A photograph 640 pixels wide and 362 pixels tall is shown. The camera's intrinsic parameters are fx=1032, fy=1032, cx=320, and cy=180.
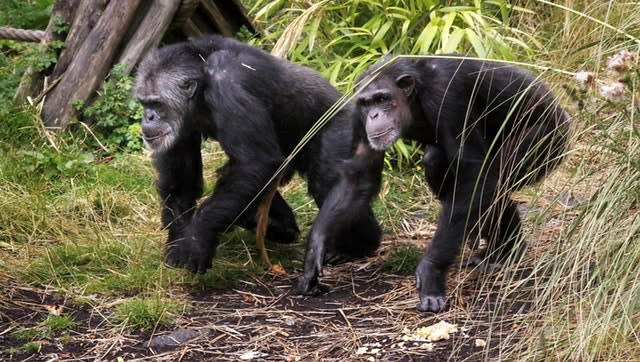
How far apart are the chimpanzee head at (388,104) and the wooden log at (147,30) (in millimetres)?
2824

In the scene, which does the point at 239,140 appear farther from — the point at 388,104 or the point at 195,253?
the point at 388,104

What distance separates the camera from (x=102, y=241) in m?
6.14

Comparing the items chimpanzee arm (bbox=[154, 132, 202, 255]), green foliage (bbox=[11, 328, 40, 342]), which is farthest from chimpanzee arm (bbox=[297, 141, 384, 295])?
green foliage (bbox=[11, 328, 40, 342])

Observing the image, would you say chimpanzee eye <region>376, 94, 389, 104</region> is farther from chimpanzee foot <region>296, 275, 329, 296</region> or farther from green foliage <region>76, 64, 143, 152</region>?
green foliage <region>76, 64, 143, 152</region>

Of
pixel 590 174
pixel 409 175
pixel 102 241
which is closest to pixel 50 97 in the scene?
pixel 102 241

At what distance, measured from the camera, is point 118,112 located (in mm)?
7965

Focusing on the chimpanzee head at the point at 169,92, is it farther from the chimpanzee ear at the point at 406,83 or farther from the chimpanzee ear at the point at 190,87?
the chimpanzee ear at the point at 406,83

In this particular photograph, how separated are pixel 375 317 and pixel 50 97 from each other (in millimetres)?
3748

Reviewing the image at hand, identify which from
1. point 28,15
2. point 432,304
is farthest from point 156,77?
point 28,15

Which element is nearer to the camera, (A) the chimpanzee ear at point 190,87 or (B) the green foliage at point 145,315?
(B) the green foliage at point 145,315

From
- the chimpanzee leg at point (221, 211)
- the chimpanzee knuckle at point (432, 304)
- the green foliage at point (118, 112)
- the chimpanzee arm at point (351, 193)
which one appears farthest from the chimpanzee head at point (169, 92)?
the green foliage at point (118, 112)

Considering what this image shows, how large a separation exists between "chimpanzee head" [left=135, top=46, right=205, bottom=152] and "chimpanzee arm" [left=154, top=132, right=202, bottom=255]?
15 cm

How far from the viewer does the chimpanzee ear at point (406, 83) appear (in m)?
5.52

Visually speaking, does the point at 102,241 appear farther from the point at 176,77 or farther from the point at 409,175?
the point at 409,175
